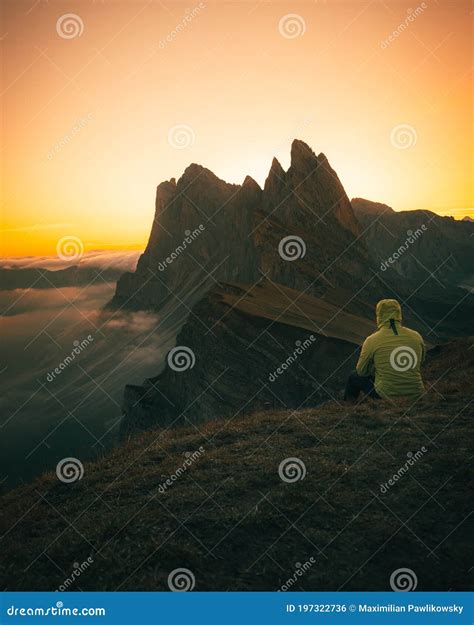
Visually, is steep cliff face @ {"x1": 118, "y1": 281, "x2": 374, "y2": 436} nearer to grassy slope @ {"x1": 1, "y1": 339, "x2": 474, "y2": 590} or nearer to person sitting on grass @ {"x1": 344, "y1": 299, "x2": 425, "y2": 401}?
person sitting on grass @ {"x1": 344, "y1": 299, "x2": 425, "y2": 401}

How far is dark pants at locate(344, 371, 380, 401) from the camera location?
11.7 meters

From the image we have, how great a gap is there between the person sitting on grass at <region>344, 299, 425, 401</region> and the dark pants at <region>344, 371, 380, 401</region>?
122 millimetres

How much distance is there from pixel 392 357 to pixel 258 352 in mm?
23557

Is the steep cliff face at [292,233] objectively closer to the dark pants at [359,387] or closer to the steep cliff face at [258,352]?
the steep cliff face at [258,352]

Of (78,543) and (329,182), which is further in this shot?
(329,182)

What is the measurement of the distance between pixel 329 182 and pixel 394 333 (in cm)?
12499

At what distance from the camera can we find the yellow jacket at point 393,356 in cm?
1066

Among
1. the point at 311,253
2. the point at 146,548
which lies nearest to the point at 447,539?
the point at 146,548

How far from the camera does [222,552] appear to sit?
20.4 ft

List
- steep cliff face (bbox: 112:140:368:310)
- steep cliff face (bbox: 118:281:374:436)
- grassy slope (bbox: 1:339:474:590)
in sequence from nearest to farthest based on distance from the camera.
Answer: grassy slope (bbox: 1:339:474:590) → steep cliff face (bbox: 118:281:374:436) → steep cliff face (bbox: 112:140:368:310)

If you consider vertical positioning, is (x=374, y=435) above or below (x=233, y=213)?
below

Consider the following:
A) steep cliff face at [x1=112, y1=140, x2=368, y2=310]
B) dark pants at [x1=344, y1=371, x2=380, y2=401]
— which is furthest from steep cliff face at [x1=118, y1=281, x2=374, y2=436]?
dark pants at [x1=344, y1=371, x2=380, y2=401]

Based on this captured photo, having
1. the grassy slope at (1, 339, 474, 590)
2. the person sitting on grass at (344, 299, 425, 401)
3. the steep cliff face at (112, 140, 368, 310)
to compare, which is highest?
the steep cliff face at (112, 140, 368, 310)
